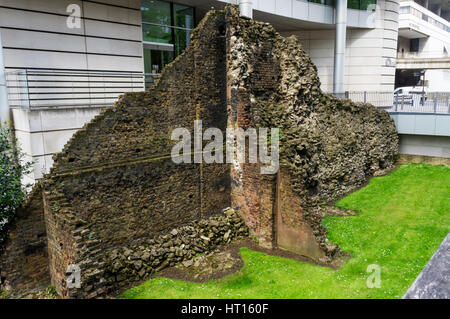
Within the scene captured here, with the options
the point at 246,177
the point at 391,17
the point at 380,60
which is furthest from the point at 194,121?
the point at 391,17

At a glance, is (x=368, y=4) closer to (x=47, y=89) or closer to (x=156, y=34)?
(x=156, y=34)

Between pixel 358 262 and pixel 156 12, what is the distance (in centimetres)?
1187

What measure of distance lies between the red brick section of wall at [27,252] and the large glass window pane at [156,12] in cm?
867

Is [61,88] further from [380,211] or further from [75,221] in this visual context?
[380,211]

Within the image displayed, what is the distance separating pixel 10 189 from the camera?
7.40m

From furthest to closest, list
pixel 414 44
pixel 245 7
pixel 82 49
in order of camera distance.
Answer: pixel 414 44
pixel 245 7
pixel 82 49

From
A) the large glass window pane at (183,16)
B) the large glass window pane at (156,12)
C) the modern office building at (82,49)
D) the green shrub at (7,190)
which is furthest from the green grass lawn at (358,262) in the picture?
the large glass window pane at (183,16)

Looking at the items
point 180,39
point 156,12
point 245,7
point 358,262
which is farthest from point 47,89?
point 358,262

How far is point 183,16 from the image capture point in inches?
604

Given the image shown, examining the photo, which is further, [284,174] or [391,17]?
[391,17]

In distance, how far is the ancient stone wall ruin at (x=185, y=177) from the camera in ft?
25.8

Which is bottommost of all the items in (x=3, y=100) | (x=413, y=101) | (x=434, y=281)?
(x=434, y=281)

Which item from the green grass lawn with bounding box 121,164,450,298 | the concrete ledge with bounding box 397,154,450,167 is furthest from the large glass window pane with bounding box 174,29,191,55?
the concrete ledge with bounding box 397,154,450,167

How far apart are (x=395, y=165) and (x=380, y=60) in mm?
7383
